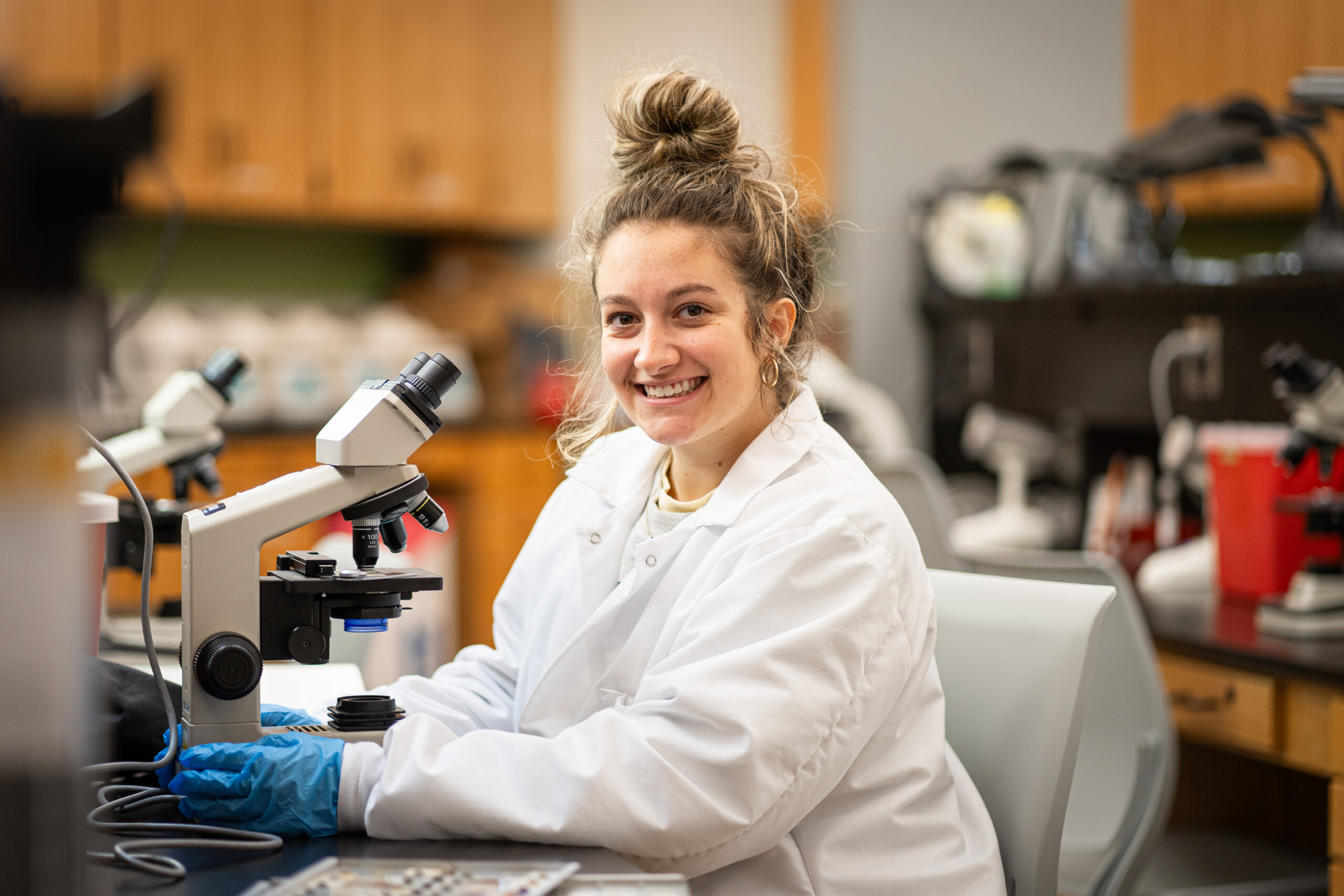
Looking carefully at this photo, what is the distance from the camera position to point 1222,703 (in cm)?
212

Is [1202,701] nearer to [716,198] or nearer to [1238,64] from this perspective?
[716,198]

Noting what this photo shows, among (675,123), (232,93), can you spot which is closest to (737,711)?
(675,123)

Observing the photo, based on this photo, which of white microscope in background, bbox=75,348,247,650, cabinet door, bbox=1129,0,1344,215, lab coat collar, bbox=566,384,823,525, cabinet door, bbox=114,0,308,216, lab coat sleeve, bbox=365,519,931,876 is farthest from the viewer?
cabinet door, bbox=1129,0,1344,215

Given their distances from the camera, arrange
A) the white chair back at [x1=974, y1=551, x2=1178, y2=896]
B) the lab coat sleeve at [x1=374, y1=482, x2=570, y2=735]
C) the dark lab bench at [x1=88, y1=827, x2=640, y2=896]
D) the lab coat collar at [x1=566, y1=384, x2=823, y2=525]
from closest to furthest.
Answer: the dark lab bench at [x1=88, y1=827, x2=640, y2=896], the lab coat collar at [x1=566, y1=384, x2=823, y2=525], the lab coat sleeve at [x1=374, y1=482, x2=570, y2=735], the white chair back at [x1=974, y1=551, x2=1178, y2=896]

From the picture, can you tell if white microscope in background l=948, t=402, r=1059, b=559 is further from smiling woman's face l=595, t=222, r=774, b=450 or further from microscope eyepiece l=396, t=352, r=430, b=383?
microscope eyepiece l=396, t=352, r=430, b=383

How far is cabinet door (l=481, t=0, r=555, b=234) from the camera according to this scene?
442 cm

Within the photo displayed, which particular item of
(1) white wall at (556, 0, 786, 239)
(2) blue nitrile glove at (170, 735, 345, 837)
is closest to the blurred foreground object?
(2) blue nitrile glove at (170, 735, 345, 837)

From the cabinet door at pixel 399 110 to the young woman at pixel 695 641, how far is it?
2.88 metres

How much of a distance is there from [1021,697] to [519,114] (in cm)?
359

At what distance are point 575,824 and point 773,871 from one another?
242 mm

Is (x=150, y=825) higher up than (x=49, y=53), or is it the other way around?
(x=49, y=53)

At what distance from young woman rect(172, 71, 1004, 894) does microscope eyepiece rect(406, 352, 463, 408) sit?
0.22 metres

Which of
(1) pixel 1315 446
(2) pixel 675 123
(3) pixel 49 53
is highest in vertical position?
(2) pixel 675 123

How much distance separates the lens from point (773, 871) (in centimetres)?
115
